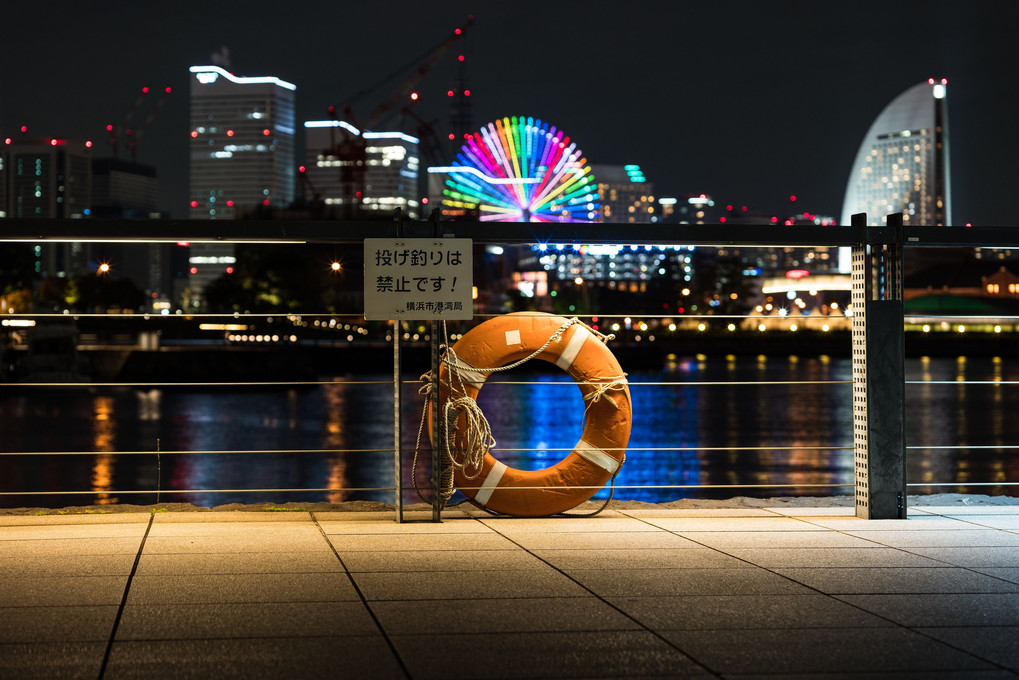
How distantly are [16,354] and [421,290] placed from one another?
46.9 metres

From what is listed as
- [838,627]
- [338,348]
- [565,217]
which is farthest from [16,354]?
[838,627]

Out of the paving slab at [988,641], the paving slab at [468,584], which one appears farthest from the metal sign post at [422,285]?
the paving slab at [988,641]

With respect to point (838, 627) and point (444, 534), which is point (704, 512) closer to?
point (444, 534)

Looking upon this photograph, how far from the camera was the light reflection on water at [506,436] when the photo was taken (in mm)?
16766

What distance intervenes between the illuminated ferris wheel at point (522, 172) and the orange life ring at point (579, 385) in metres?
41.3

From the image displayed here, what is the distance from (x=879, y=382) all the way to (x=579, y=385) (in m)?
1.68

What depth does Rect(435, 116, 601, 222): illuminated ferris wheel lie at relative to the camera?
158 ft

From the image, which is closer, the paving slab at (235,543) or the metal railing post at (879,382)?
the paving slab at (235,543)

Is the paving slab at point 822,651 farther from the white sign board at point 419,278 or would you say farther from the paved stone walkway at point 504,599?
the white sign board at point 419,278

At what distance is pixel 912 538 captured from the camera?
5301mm

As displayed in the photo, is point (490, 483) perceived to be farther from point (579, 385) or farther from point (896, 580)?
point (896, 580)

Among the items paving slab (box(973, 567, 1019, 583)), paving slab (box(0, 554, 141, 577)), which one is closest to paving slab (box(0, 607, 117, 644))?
paving slab (box(0, 554, 141, 577))

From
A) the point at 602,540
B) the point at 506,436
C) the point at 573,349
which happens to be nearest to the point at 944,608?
the point at 602,540

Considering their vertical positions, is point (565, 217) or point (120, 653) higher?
point (565, 217)
